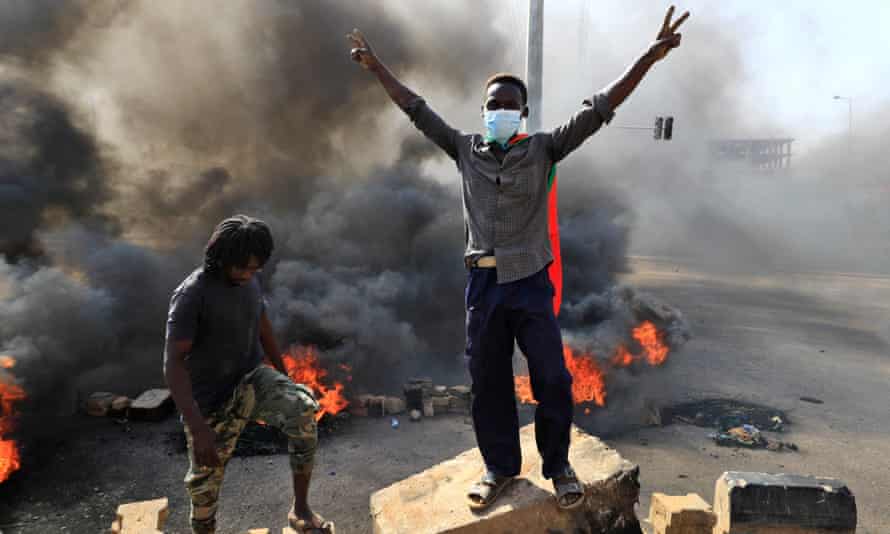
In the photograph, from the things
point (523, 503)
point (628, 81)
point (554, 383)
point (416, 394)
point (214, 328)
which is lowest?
point (416, 394)

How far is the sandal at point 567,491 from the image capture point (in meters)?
2.67

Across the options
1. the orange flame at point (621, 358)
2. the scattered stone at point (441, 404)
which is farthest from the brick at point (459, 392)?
the orange flame at point (621, 358)

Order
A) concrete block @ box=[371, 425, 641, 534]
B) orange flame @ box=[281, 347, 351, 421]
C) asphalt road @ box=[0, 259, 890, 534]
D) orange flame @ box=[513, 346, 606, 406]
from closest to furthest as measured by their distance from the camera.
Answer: concrete block @ box=[371, 425, 641, 534], asphalt road @ box=[0, 259, 890, 534], orange flame @ box=[281, 347, 351, 421], orange flame @ box=[513, 346, 606, 406]

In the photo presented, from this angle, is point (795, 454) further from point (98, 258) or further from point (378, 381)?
point (98, 258)

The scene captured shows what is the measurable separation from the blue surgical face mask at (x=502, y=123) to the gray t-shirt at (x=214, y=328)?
1478 mm

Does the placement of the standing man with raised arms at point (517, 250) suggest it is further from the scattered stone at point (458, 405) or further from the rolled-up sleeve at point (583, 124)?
the scattered stone at point (458, 405)

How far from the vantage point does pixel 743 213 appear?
30062 mm

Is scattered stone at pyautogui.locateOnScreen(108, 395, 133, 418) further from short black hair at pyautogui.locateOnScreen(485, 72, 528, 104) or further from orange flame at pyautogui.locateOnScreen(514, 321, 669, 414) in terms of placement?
short black hair at pyautogui.locateOnScreen(485, 72, 528, 104)

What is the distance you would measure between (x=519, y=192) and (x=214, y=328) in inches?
63.9

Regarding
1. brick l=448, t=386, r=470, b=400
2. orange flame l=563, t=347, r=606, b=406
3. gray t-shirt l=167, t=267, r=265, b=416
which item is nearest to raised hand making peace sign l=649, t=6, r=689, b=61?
gray t-shirt l=167, t=267, r=265, b=416

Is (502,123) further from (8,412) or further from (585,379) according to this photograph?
(8,412)

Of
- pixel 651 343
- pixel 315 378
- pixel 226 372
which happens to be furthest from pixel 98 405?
pixel 651 343

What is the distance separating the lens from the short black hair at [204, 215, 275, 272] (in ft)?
8.25

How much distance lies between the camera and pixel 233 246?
2.52 m
